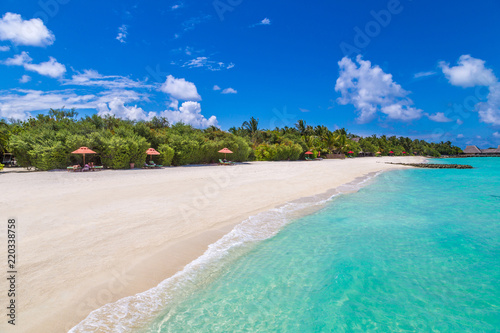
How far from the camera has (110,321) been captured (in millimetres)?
2988

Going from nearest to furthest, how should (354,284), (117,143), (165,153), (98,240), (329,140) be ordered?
1. (354,284)
2. (98,240)
3. (117,143)
4. (165,153)
5. (329,140)

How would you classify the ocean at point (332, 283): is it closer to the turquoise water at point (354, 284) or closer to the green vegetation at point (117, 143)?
the turquoise water at point (354, 284)

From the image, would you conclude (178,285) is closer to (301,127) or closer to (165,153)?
(165,153)

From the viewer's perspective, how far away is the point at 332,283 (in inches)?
165

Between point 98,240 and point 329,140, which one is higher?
point 329,140

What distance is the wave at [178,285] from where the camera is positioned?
2.97 meters

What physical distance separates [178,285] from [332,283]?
253 cm

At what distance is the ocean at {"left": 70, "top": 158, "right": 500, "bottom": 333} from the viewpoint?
322 centimetres

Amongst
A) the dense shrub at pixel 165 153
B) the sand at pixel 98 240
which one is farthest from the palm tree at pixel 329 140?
the sand at pixel 98 240

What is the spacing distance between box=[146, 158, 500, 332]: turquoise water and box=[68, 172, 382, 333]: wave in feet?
0.55

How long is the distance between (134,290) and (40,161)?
69.5ft

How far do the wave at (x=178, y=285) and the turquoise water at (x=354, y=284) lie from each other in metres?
0.17

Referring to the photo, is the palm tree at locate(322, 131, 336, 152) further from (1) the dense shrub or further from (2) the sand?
(2) the sand

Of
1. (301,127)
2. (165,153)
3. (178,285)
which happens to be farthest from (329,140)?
(178,285)
